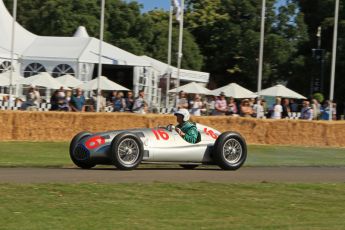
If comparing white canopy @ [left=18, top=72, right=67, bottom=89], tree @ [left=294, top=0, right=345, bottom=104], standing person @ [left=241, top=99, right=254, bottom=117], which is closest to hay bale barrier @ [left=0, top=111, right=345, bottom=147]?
standing person @ [left=241, top=99, right=254, bottom=117]

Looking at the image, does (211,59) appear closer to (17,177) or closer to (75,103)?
(75,103)

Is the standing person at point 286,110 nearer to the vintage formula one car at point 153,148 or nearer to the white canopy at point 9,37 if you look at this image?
the vintage formula one car at point 153,148

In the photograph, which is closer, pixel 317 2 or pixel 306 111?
pixel 306 111

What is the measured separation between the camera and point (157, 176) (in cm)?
1315

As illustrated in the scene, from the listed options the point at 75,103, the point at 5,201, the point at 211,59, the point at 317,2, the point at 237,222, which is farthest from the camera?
the point at 211,59

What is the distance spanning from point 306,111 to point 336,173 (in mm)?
14911

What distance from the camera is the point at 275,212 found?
9570mm

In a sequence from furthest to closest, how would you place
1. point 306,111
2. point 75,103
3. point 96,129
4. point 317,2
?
point 317,2, point 306,111, point 75,103, point 96,129

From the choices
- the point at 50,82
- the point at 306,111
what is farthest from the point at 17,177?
the point at 50,82

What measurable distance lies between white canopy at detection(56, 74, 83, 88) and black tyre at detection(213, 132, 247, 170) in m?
24.3

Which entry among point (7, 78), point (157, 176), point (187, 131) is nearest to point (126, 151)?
point (157, 176)

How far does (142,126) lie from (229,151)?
10262 mm

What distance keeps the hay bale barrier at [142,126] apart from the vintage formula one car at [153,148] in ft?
30.8

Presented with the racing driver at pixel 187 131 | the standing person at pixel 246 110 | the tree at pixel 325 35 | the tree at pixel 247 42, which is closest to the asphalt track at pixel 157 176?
the racing driver at pixel 187 131
